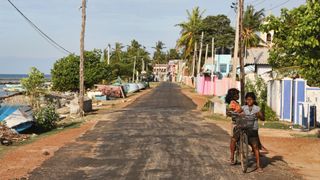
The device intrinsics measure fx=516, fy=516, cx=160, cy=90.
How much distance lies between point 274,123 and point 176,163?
509 inches

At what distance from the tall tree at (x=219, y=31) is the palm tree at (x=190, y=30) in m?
1.47

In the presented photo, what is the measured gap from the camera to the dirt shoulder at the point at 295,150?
11424 millimetres

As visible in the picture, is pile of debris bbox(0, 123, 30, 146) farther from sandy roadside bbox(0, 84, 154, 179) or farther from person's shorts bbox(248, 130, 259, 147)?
person's shorts bbox(248, 130, 259, 147)

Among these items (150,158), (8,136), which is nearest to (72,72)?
(8,136)

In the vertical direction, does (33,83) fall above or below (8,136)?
above

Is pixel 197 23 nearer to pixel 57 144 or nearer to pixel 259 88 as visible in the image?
pixel 259 88

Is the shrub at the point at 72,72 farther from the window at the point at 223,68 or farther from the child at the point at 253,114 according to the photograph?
the child at the point at 253,114

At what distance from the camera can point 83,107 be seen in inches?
1183

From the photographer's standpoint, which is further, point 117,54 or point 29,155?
point 117,54

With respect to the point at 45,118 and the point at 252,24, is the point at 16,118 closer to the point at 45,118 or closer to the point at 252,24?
the point at 45,118

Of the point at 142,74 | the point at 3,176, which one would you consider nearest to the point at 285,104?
the point at 3,176

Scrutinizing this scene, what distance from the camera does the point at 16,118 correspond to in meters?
19.4

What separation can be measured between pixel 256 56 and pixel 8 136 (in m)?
45.2

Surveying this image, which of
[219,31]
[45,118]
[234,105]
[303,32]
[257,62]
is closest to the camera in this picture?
[234,105]
